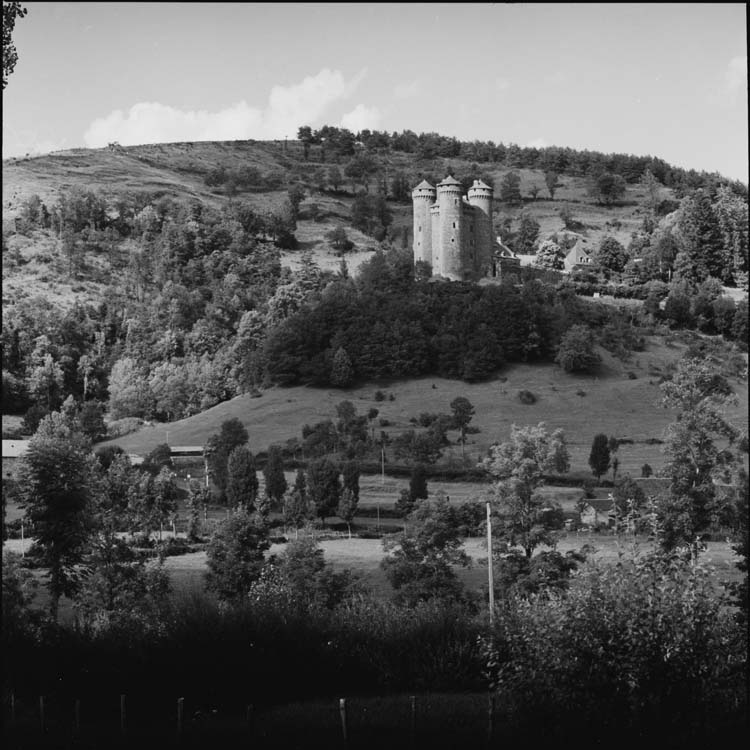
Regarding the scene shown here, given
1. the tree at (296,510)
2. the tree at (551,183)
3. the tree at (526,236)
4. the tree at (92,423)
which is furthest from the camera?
the tree at (551,183)

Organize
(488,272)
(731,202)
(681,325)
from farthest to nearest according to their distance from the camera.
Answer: (731,202)
(488,272)
(681,325)

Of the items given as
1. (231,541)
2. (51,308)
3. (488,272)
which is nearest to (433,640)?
(231,541)

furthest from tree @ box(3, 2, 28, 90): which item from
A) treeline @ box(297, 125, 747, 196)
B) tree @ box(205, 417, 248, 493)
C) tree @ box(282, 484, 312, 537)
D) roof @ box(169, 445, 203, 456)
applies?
treeline @ box(297, 125, 747, 196)

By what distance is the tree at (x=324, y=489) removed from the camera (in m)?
42.4

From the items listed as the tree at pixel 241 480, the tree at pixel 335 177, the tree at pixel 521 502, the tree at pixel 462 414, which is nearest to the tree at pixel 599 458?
the tree at pixel 462 414

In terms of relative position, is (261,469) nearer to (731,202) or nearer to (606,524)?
(606,524)

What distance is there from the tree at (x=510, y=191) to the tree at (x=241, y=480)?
273 feet

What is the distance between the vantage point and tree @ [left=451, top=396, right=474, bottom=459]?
53469 mm

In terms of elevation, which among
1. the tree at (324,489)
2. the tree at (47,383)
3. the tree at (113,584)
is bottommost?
the tree at (113,584)

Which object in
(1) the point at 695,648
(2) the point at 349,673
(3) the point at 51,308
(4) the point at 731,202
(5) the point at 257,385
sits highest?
(4) the point at 731,202

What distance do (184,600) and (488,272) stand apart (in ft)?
218

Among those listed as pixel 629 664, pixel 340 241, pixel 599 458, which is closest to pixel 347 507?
pixel 599 458

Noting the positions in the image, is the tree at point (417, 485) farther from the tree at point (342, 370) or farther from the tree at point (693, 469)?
the tree at point (342, 370)

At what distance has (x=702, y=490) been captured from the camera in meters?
28.6
